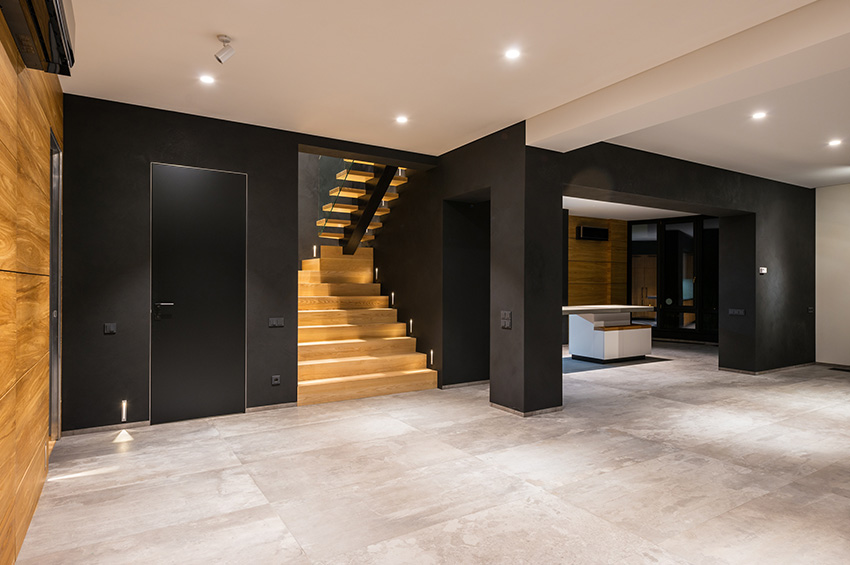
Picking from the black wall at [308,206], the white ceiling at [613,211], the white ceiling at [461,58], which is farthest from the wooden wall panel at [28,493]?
the white ceiling at [613,211]

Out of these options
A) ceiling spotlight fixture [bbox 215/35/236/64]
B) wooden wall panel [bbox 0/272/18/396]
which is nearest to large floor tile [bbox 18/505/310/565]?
wooden wall panel [bbox 0/272/18/396]

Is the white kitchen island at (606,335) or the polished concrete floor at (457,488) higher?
the white kitchen island at (606,335)

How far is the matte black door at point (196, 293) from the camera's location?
4.62 m

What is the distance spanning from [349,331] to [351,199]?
7.70ft

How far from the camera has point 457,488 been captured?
10.3 feet

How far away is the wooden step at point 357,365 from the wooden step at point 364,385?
0.25 ft

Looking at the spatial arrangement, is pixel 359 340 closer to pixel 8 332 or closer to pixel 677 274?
pixel 8 332

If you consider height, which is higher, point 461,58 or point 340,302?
point 461,58

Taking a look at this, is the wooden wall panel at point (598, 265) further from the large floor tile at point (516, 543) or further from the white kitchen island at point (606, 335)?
the large floor tile at point (516, 543)

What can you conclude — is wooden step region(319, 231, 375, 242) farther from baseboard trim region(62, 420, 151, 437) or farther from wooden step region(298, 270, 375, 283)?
baseboard trim region(62, 420, 151, 437)

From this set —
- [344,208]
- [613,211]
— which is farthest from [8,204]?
[613,211]

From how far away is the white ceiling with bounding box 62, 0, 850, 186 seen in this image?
2.94 meters

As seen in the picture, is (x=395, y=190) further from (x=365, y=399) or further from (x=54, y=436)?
(x=54, y=436)

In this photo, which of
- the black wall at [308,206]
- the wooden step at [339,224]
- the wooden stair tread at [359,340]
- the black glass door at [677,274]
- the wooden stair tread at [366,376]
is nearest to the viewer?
the wooden stair tread at [366,376]
